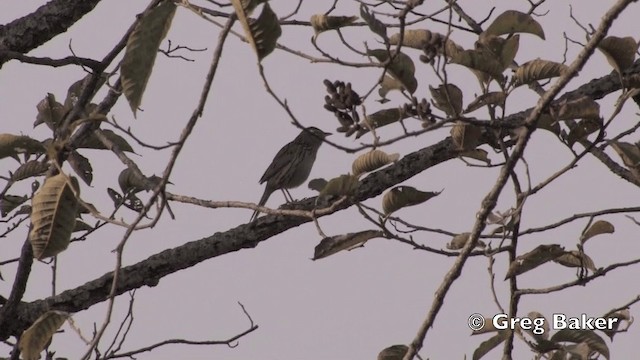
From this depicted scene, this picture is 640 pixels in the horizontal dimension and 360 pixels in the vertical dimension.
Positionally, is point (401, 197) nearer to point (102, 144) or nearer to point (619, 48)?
point (619, 48)

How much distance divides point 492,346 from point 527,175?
84cm

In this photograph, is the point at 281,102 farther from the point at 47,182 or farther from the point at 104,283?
the point at 104,283

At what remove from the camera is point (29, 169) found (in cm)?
436

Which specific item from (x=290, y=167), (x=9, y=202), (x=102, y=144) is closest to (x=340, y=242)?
(x=102, y=144)

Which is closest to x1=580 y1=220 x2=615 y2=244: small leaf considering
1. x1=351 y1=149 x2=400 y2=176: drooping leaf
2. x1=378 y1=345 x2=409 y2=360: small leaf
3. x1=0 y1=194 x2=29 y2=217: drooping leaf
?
x1=378 y1=345 x2=409 y2=360: small leaf

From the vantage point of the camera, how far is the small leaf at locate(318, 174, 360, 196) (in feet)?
11.8

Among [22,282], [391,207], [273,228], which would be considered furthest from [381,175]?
[22,282]

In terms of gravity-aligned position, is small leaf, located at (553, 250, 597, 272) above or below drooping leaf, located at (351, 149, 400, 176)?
below

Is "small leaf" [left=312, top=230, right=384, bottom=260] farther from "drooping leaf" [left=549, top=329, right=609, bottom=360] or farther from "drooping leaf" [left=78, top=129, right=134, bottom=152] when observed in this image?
"drooping leaf" [left=78, top=129, right=134, bottom=152]

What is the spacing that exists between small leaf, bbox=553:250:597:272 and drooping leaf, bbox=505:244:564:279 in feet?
0.33

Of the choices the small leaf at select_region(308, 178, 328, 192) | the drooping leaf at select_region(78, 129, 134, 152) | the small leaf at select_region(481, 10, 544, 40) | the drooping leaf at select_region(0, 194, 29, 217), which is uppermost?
the drooping leaf at select_region(0, 194, 29, 217)

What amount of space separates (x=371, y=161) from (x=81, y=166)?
183 centimetres

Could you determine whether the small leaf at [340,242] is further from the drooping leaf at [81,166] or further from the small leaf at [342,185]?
the drooping leaf at [81,166]

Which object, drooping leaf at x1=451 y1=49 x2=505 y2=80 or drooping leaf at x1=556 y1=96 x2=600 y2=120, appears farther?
drooping leaf at x1=556 y1=96 x2=600 y2=120
